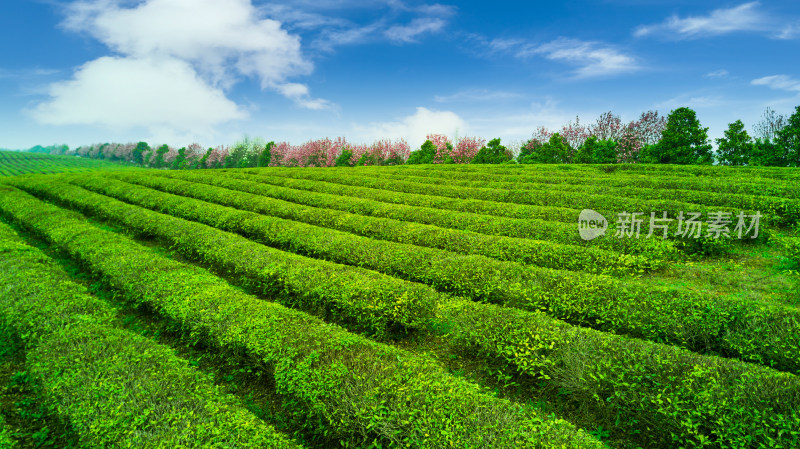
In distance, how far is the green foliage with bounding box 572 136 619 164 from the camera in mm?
40156

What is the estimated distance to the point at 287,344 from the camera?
6410 mm

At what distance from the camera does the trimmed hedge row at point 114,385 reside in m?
4.54

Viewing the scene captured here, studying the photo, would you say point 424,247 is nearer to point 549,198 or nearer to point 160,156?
point 549,198

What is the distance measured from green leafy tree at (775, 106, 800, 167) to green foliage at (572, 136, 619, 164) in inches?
514

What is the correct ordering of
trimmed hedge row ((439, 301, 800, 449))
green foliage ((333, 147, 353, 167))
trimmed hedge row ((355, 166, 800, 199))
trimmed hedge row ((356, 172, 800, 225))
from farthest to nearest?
green foliage ((333, 147, 353, 167)), trimmed hedge row ((355, 166, 800, 199)), trimmed hedge row ((356, 172, 800, 225)), trimmed hedge row ((439, 301, 800, 449))

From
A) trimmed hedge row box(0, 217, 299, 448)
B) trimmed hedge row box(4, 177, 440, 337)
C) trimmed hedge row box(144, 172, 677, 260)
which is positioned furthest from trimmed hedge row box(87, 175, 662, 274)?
trimmed hedge row box(0, 217, 299, 448)

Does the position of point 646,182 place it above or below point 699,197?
above

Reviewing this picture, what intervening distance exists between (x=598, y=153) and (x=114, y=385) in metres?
45.8

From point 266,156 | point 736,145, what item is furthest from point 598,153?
point 266,156

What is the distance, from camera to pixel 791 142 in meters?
30.2

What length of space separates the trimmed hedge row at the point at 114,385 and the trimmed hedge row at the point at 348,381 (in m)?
0.89

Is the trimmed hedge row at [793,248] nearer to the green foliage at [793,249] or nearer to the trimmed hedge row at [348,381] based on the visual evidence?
the green foliage at [793,249]

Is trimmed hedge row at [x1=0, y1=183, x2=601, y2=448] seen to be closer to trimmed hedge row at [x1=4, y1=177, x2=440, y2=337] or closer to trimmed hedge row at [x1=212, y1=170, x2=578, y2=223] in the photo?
trimmed hedge row at [x1=4, y1=177, x2=440, y2=337]

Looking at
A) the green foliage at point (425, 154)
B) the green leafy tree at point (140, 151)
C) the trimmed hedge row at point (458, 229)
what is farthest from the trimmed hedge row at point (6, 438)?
the green leafy tree at point (140, 151)
